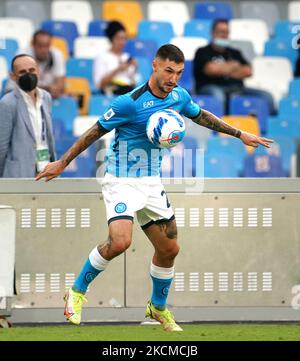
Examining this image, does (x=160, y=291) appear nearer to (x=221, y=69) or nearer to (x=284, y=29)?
(x=221, y=69)

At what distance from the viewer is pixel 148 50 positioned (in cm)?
1698

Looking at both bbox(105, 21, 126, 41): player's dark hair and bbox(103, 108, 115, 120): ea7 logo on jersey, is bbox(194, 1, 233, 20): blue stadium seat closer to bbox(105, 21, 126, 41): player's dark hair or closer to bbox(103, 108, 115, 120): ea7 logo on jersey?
bbox(105, 21, 126, 41): player's dark hair

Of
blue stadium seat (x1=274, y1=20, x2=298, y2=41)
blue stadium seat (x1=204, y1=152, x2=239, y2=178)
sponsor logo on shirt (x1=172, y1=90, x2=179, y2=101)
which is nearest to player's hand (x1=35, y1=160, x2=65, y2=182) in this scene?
sponsor logo on shirt (x1=172, y1=90, x2=179, y2=101)

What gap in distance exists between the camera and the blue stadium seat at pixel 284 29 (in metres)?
17.8

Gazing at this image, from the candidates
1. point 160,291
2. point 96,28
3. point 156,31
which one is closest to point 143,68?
point 156,31

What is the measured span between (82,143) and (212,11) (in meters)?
9.89

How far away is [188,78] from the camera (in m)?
16.8

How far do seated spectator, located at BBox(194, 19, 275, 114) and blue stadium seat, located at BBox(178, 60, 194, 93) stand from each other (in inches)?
22.1

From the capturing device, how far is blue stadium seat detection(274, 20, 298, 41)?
701 inches

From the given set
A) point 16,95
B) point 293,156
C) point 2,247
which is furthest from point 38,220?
point 293,156

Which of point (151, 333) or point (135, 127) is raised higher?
point (135, 127)

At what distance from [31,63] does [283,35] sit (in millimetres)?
7930
